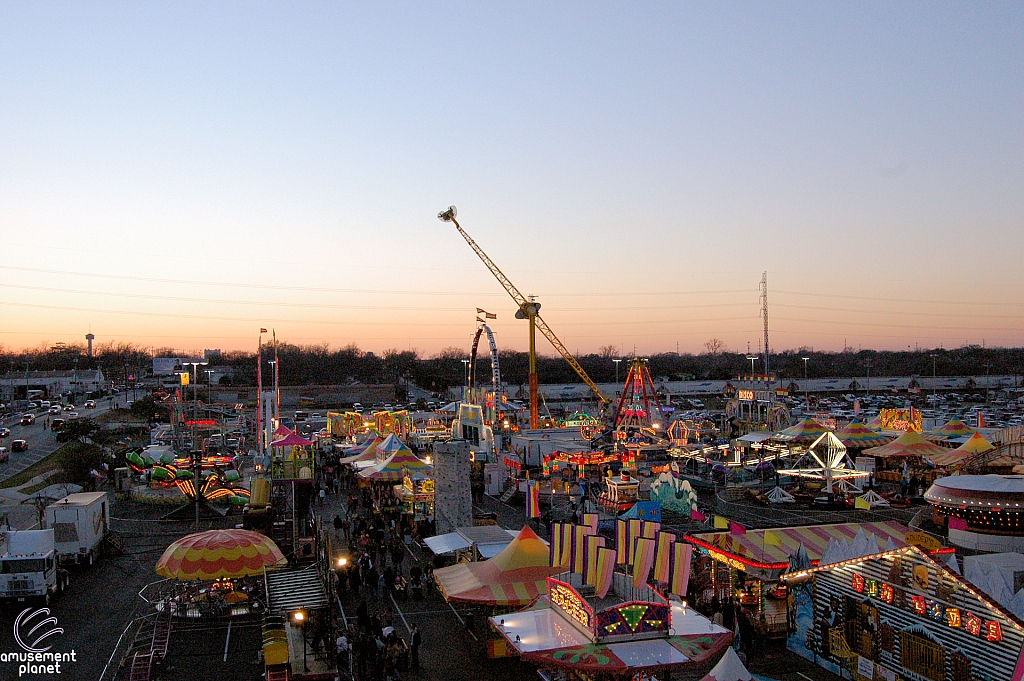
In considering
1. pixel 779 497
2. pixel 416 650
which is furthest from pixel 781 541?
pixel 779 497

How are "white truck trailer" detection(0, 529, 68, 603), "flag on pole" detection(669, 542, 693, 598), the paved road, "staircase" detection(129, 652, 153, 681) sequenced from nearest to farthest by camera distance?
1. "flag on pole" detection(669, 542, 693, 598)
2. "staircase" detection(129, 652, 153, 681)
3. "white truck trailer" detection(0, 529, 68, 603)
4. the paved road

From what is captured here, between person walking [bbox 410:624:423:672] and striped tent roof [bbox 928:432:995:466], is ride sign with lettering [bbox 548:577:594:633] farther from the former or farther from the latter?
striped tent roof [bbox 928:432:995:466]

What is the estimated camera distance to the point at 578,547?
42.6ft

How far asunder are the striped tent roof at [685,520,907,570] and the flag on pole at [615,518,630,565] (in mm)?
2838

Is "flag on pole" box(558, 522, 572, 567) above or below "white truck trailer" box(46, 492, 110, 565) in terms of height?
above

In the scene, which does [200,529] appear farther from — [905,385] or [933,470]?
[905,385]

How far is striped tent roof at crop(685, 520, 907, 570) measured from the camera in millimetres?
14266

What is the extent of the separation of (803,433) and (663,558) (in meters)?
24.7

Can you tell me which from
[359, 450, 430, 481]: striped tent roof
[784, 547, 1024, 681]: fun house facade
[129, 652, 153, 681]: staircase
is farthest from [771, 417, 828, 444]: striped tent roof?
[129, 652, 153, 681]: staircase

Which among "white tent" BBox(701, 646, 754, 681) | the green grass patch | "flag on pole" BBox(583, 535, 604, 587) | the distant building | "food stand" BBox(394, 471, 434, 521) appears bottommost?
the green grass patch

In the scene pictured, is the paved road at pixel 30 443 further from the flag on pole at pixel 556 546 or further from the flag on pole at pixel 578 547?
the flag on pole at pixel 578 547

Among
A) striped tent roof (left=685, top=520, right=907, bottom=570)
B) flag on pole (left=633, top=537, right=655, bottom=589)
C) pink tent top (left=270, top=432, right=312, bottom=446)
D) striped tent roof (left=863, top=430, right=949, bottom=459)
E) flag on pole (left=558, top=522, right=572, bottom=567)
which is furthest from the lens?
pink tent top (left=270, top=432, right=312, bottom=446)

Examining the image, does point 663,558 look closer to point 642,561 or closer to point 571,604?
point 642,561

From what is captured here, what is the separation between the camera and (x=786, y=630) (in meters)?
14.1
